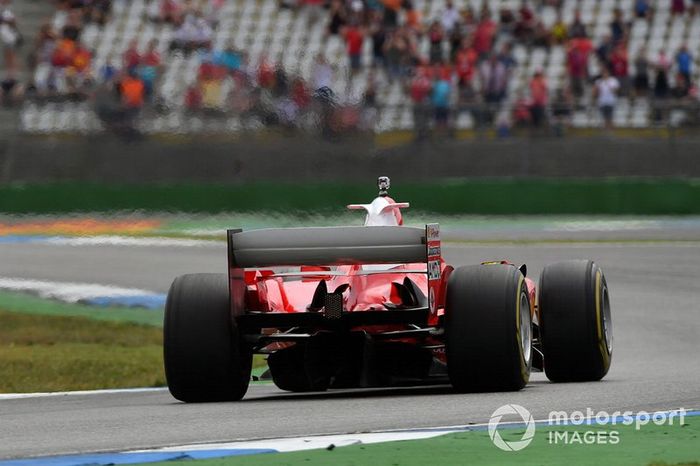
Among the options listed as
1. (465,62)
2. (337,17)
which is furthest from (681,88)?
(337,17)

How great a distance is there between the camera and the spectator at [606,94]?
22016 mm

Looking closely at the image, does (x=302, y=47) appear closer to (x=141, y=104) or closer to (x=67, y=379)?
(x=141, y=104)

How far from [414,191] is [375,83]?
5.69 ft

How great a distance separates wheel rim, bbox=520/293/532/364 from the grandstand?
13.7m

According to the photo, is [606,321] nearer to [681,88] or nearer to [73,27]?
[681,88]

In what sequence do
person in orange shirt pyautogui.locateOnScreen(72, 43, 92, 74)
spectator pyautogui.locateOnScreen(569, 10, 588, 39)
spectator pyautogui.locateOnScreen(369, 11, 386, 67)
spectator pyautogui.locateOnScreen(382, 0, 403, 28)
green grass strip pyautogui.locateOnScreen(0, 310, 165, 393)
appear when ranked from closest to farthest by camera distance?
1. green grass strip pyautogui.locateOnScreen(0, 310, 165, 393)
2. spectator pyautogui.locateOnScreen(369, 11, 386, 67)
3. spectator pyautogui.locateOnScreen(569, 10, 588, 39)
4. person in orange shirt pyautogui.locateOnScreen(72, 43, 92, 74)
5. spectator pyautogui.locateOnScreen(382, 0, 403, 28)

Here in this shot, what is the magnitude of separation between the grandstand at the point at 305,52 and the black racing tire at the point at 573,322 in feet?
43.4

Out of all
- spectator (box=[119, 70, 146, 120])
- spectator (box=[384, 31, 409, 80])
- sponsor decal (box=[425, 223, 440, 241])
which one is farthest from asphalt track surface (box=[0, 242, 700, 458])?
spectator (box=[119, 70, 146, 120])

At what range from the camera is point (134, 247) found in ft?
71.5

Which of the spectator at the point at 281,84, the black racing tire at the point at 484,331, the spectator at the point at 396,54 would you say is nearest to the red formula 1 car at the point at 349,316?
the black racing tire at the point at 484,331

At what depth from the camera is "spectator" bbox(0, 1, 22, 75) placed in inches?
1030

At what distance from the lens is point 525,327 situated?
846cm

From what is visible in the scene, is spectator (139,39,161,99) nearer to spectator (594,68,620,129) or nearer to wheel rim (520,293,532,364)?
spectator (594,68,620,129)

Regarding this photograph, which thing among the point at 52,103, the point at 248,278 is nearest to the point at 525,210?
the point at 52,103
